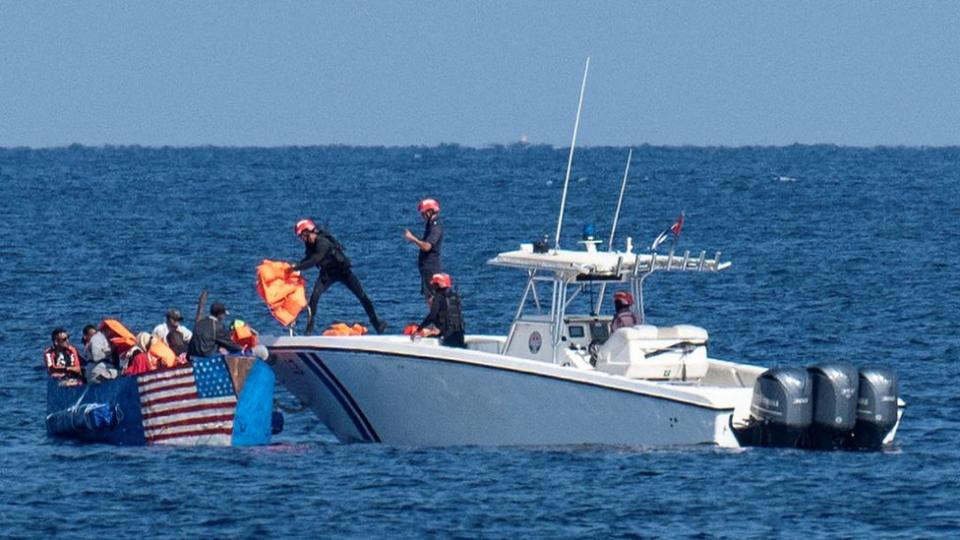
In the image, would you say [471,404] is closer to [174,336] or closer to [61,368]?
[174,336]

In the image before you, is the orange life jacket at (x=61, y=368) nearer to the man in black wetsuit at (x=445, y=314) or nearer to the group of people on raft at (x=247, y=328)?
the group of people on raft at (x=247, y=328)

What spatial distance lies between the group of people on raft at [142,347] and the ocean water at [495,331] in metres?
0.96

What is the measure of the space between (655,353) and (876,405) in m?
2.45

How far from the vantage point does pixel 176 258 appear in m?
57.2

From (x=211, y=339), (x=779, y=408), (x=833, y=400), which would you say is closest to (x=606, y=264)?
(x=779, y=408)

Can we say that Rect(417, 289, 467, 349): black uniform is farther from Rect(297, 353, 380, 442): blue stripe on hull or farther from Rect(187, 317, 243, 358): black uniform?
Rect(187, 317, 243, 358): black uniform

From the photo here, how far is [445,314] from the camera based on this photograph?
25.7 m

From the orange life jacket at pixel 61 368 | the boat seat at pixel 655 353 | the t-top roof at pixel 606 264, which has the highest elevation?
the t-top roof at pixel 606 264

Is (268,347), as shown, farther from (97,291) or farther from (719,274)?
(719,274)

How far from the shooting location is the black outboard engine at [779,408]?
952 inches

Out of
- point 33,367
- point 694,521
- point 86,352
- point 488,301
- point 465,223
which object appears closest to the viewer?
point 694,521

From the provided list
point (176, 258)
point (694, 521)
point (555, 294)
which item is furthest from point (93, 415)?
point (176, 258)

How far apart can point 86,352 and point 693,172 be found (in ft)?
348

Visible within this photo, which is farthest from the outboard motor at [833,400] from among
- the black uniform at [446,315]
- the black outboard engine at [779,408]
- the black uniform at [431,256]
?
the black uniform at [431,256]
